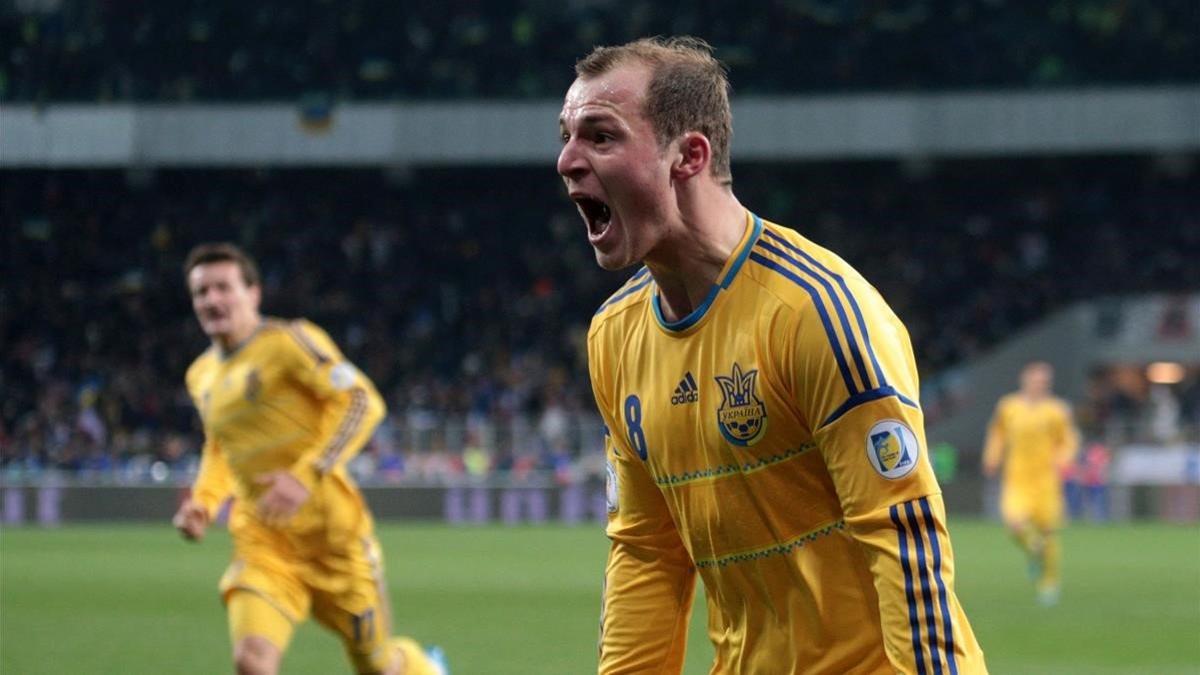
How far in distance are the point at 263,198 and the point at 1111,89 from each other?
18078mm

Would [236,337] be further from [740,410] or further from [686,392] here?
[740,410]

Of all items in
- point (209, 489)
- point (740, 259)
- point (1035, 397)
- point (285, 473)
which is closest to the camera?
point (740, 259)

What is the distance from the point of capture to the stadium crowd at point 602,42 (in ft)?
128

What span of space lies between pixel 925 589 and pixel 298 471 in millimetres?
5326

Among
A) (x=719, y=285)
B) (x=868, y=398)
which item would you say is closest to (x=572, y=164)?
(x=719, y=285)

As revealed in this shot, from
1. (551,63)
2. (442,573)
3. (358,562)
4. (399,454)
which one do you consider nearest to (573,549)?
(442,573)

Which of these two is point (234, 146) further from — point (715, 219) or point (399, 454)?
point (715, 219)

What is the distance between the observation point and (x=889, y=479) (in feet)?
9.77

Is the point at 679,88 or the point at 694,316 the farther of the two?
the point at 694,316

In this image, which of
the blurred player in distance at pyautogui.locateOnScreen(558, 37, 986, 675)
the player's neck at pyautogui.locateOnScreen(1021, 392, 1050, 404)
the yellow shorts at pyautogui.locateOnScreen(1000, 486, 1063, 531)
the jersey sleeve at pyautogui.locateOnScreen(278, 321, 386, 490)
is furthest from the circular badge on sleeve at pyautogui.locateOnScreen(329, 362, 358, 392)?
the player's neck at pyautogui.locateOnScreen(1021, 392, 1050, 404)

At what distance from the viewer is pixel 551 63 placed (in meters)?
39.8

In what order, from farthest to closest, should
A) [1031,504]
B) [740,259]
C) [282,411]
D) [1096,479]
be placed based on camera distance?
[1096,479] < [1031,504] < [282,411] < [740,259]

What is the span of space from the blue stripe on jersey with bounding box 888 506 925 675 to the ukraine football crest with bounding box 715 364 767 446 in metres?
0.31

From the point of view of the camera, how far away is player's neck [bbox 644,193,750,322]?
324 cm
